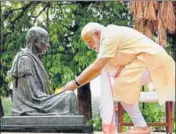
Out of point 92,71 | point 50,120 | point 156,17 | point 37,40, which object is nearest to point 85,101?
point 156,17

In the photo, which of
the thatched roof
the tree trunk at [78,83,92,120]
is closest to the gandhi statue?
the thatched roof

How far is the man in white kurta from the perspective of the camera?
4.73 m

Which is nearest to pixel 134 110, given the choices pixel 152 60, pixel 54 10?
pixel 152 60

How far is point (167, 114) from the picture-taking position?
5953 millimetres

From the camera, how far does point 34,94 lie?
16.6ft

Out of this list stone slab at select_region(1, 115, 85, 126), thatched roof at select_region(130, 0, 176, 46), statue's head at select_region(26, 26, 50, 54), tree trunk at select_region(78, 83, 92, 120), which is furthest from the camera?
tree trunk at select_region(78, 83, 92, 120)

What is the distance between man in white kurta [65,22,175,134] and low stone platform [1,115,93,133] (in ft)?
0.85

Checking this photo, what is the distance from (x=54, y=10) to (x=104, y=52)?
5484 millimetres

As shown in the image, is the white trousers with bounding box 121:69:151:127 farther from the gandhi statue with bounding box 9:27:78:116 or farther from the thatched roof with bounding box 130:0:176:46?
the thatched roof with bounding box 130:0:176:46

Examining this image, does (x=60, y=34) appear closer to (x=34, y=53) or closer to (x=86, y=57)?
(x=86, y=57)

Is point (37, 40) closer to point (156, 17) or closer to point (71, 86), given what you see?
point (71, 86)

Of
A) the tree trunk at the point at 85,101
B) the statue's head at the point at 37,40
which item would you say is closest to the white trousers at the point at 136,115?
the statue's head at the point at 37,40

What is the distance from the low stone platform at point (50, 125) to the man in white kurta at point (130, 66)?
0.26m

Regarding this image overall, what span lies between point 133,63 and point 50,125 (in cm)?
81
